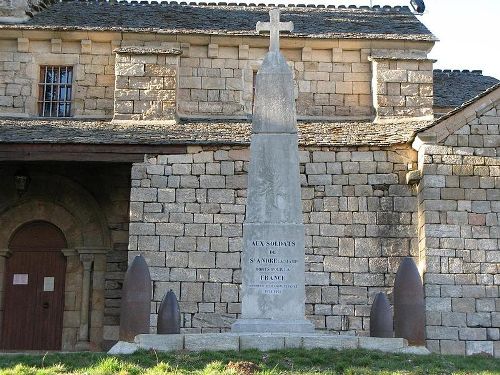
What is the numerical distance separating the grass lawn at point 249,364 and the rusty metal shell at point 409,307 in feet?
2.06

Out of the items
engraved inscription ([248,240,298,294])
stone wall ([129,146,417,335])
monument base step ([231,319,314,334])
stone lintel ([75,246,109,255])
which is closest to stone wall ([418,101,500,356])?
stone wall ([129,146,417,335])

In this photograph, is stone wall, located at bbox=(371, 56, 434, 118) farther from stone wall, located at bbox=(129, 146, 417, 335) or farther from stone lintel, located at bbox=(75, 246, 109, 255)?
stone lintel, located at bbox=(75, 246, 109, 255)

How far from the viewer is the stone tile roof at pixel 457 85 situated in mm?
17719

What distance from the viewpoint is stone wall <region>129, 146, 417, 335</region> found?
13.9 meters

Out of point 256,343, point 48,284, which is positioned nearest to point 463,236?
point 256,343

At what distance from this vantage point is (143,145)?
14.3 meters

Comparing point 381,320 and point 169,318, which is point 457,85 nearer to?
point 381,320

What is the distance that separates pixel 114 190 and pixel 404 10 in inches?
308

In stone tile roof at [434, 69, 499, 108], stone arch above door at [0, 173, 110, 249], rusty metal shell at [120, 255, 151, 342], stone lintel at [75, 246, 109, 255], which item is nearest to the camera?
rusty metal shell at [120, 255, 151, 342]

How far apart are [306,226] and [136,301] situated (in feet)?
15.5

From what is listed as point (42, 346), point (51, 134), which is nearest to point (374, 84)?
point (51, 134)

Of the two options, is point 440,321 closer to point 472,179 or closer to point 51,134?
point 472,179

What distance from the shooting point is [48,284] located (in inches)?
619

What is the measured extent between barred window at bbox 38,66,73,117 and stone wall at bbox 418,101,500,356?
23.8 ft
